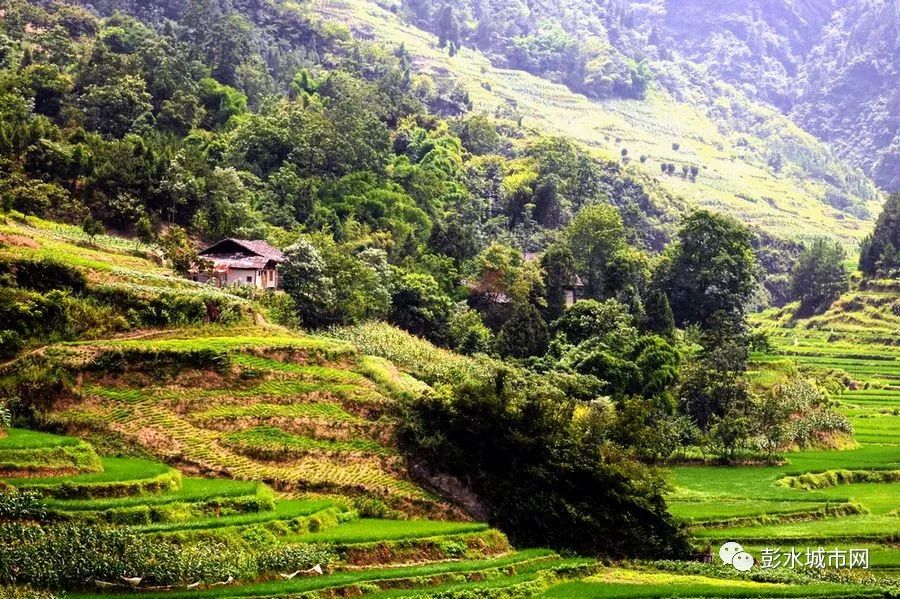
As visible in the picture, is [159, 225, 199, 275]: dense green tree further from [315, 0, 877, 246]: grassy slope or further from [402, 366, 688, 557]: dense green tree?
[315, 0, 877, 246]: grassy slope

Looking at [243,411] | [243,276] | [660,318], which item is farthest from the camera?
[660,318]

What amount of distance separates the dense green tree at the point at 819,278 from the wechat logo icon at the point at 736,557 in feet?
241

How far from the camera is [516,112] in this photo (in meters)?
163

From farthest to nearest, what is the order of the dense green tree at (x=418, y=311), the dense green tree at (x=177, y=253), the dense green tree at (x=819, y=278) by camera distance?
the dense green tree at (x=819, y=278)
the dense green tree at (x=418, y=311)
the dense green tree at (x=177, y=253)

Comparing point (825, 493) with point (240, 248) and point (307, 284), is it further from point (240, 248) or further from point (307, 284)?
point (240, 248)

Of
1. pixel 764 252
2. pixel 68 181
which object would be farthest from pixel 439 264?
pixel 764 252

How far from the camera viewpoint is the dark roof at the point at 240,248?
54.4m

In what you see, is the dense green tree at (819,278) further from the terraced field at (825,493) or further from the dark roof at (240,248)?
the dark roof at (240,248)

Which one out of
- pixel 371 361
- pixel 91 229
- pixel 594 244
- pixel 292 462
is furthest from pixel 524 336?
pixel 292 462

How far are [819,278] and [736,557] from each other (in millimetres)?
75716

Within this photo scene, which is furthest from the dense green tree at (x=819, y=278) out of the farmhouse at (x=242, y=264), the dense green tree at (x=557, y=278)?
the farmhouse at (x=242, y=264)

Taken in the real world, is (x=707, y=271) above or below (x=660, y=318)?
above

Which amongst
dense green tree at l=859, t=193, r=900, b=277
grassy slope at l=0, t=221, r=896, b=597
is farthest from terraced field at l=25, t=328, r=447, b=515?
dense green tree at l=859, t=193, r=900, b=277

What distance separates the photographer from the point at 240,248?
54781mm
